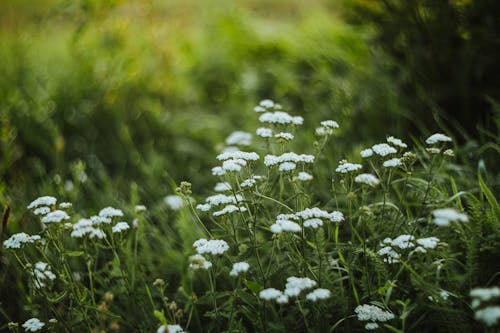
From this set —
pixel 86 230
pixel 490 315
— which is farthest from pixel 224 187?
pixel 490 315

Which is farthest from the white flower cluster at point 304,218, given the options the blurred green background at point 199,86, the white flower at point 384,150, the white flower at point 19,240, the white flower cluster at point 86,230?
the blurred green background at point 199,86

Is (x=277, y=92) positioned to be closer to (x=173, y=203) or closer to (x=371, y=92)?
(x=371, y=92)

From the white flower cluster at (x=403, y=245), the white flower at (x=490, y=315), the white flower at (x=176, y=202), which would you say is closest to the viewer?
the white flower at (x=490, y=315)

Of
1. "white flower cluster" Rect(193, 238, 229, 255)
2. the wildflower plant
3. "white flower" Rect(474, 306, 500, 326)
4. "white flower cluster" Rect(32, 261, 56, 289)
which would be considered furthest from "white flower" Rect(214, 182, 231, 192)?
"white flower" Rect(474, 306, 500, 326)

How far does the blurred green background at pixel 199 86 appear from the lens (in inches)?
104

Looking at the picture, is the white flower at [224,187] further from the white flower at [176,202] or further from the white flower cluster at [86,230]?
the white flower cluster at [86,230]

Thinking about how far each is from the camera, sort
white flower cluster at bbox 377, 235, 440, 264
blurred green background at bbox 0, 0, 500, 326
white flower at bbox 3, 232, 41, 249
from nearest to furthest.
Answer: white flower cluster at bbox 377, 235, 440, 264, white flower at bbox 3, 232, 41, 249, blurred green background at bbox 0, 0, 500, 326

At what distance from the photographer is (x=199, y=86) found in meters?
4.00

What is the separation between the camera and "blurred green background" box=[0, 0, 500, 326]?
8.71ft

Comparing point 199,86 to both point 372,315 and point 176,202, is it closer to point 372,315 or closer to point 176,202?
point 176,202

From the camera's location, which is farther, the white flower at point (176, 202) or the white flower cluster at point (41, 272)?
the white flower at point (176, 202)

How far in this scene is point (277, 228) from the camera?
50.6 inches

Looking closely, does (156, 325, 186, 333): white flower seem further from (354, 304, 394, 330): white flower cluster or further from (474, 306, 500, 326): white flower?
(474, 306, 500, 326): white flower

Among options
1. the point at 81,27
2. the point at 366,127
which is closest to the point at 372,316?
the point at 366,127
